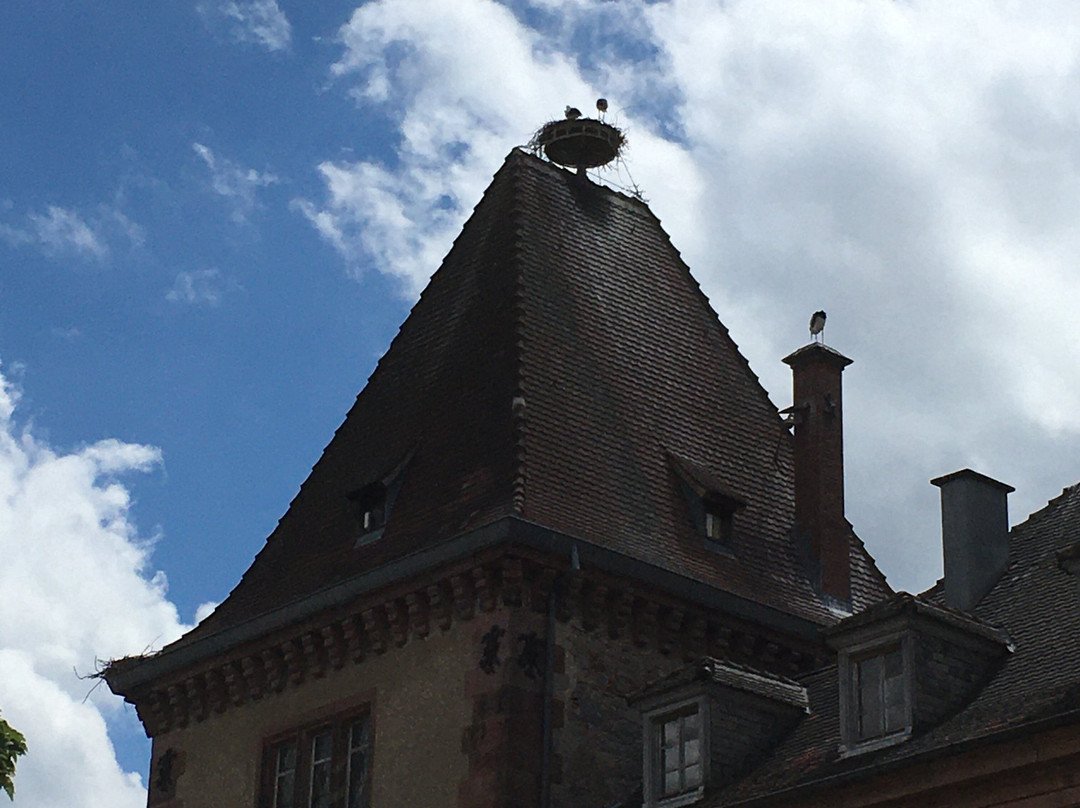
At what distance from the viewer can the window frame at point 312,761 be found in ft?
82.9

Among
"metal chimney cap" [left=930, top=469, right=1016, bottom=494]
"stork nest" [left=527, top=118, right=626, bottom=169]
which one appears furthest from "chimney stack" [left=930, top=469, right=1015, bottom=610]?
"stork nest" [left=527, top=118, right=626, bottom=169]

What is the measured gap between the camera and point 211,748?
27219 millimetres

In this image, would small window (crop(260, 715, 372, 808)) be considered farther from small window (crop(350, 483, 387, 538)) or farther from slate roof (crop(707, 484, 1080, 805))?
slate roof (crop(707, 484, 1080, 805))

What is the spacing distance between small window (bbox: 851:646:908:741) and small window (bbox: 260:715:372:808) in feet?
21.1

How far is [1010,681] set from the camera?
20.3 m

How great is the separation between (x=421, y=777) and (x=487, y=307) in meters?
7.01

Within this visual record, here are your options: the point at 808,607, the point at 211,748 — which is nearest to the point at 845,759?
the point at 808,607

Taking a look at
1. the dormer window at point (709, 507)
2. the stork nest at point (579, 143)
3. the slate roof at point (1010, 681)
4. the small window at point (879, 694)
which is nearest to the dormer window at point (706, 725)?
the slate roof at point (1010, 681)

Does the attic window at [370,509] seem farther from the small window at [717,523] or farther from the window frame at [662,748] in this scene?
the window frame at [662,748]

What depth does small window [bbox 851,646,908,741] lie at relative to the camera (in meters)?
20.5

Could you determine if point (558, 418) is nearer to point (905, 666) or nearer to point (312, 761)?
point (312, 761)

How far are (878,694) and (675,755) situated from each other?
2699mm

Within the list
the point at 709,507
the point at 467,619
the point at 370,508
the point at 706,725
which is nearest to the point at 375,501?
the point at 370,508

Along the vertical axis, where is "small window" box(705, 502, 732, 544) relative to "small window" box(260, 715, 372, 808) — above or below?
above
